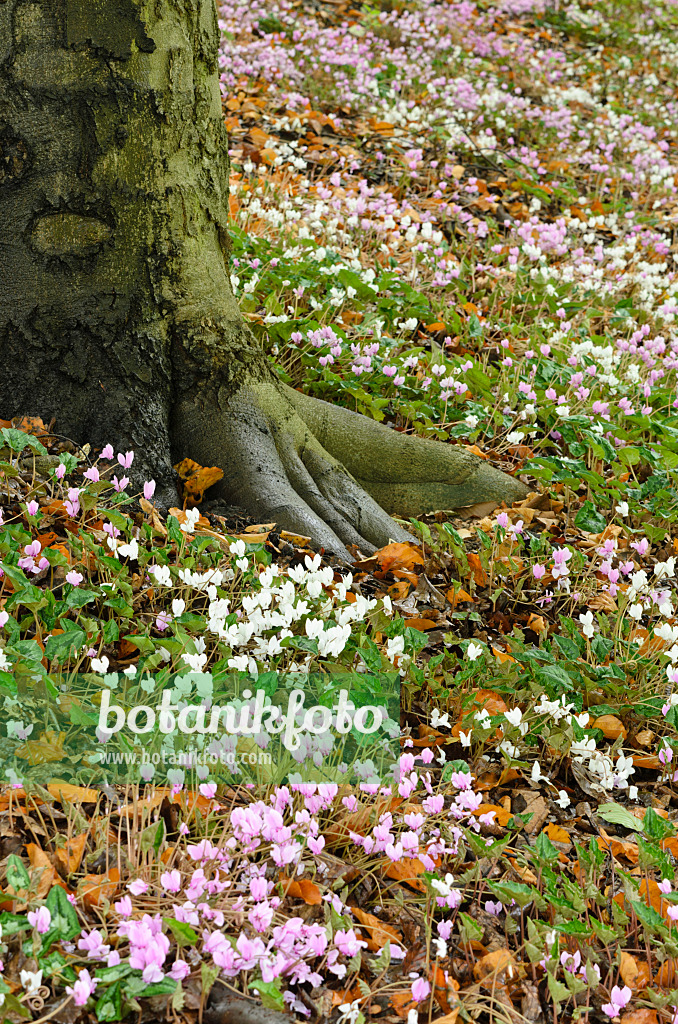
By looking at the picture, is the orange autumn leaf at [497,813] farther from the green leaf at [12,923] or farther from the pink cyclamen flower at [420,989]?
the green leaf at [12,923]

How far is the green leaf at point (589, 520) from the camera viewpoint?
369cm

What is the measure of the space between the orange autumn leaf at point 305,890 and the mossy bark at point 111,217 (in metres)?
1.67

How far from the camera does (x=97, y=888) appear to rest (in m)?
1.79

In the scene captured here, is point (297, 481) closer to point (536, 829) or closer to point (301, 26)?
point (536, 829)

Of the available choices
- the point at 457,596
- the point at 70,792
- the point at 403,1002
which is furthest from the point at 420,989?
the point at 457,596

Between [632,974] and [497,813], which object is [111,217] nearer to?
[497,813]

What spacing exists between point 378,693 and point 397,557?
94cm

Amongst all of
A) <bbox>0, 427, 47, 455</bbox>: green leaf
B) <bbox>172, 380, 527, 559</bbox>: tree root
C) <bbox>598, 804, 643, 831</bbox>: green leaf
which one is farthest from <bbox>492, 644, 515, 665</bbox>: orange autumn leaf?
<bbox>0, 427, 47, 455</bbox>: green leaf

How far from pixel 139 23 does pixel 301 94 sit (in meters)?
5.53

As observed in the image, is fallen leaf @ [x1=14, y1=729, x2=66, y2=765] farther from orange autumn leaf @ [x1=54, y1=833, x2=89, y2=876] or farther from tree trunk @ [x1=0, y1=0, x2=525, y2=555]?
tree trunk @ [x1=0, y1=0, x2=525, y2=555]

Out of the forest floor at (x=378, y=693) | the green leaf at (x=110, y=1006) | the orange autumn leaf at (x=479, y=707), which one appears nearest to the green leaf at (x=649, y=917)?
the forest floor at (x=378, y=693)

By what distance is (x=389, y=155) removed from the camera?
7.15 m

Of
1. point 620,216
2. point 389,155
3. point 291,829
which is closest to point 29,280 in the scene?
point 291,829

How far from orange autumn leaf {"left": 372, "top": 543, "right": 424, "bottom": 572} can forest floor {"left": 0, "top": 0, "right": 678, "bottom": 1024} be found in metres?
0.01
